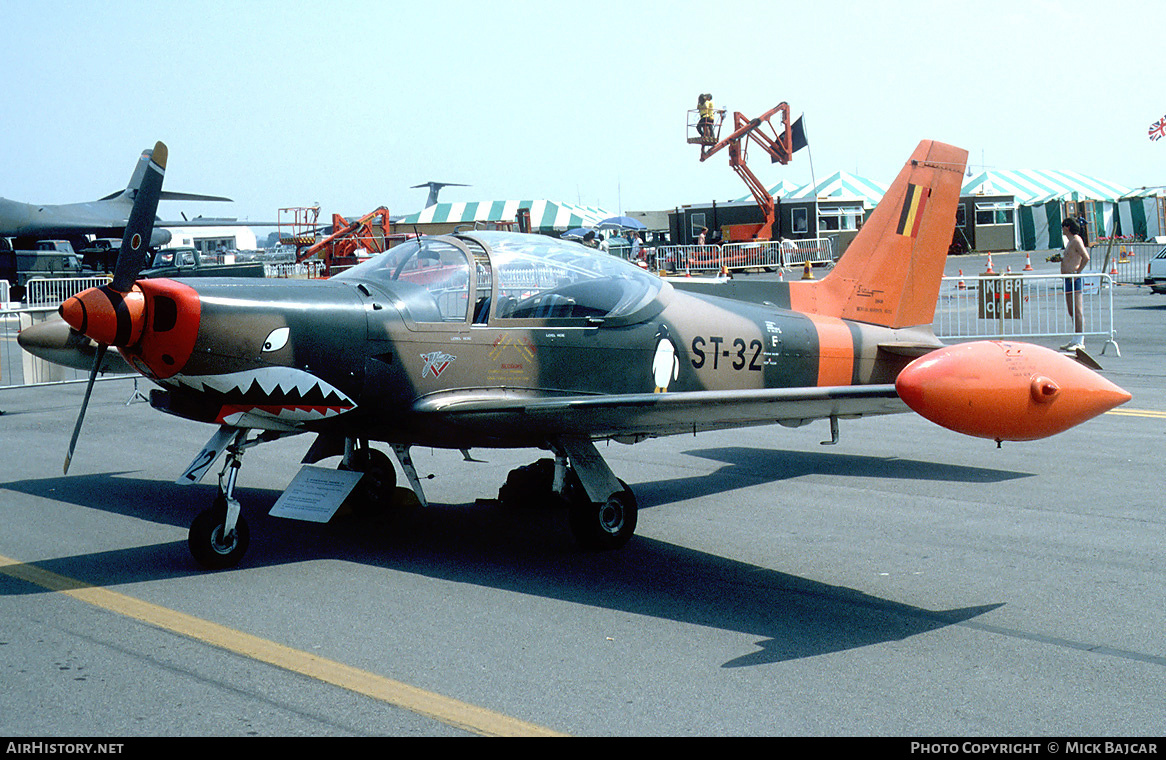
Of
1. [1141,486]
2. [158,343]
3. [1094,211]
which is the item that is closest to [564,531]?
[158,343]

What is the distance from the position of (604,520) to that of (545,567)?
1.67ft

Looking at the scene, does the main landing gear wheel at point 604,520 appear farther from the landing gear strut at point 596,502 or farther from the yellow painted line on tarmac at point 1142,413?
the yellow painted line on tarmac at point 1142,413

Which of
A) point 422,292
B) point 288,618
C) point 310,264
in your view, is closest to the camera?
point 288,618

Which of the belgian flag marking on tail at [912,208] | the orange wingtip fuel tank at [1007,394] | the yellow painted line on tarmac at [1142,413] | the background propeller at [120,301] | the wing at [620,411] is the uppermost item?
the belgian flag marking on tail at [912,208]

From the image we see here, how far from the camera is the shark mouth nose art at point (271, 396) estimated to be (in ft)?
20.6

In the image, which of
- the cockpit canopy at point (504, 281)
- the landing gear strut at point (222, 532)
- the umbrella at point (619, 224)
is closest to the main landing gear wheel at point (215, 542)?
the landing gear strut at point (222, 532)

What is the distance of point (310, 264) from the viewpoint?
36.8 metres

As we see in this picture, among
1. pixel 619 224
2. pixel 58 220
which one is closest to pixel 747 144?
pixel 619 224

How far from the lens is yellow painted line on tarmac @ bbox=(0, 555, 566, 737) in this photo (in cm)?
421

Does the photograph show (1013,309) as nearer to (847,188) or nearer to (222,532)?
(222,532)

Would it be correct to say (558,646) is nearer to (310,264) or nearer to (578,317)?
(578,317)

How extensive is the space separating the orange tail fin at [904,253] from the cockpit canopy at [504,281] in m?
2.21

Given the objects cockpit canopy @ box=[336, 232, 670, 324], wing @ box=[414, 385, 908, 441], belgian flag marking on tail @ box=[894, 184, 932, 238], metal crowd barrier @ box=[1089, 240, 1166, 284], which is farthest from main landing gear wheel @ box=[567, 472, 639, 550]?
metal crowd barrier @ box=[1089, 240, 1166, 284]

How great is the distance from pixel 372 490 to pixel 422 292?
1.84m
